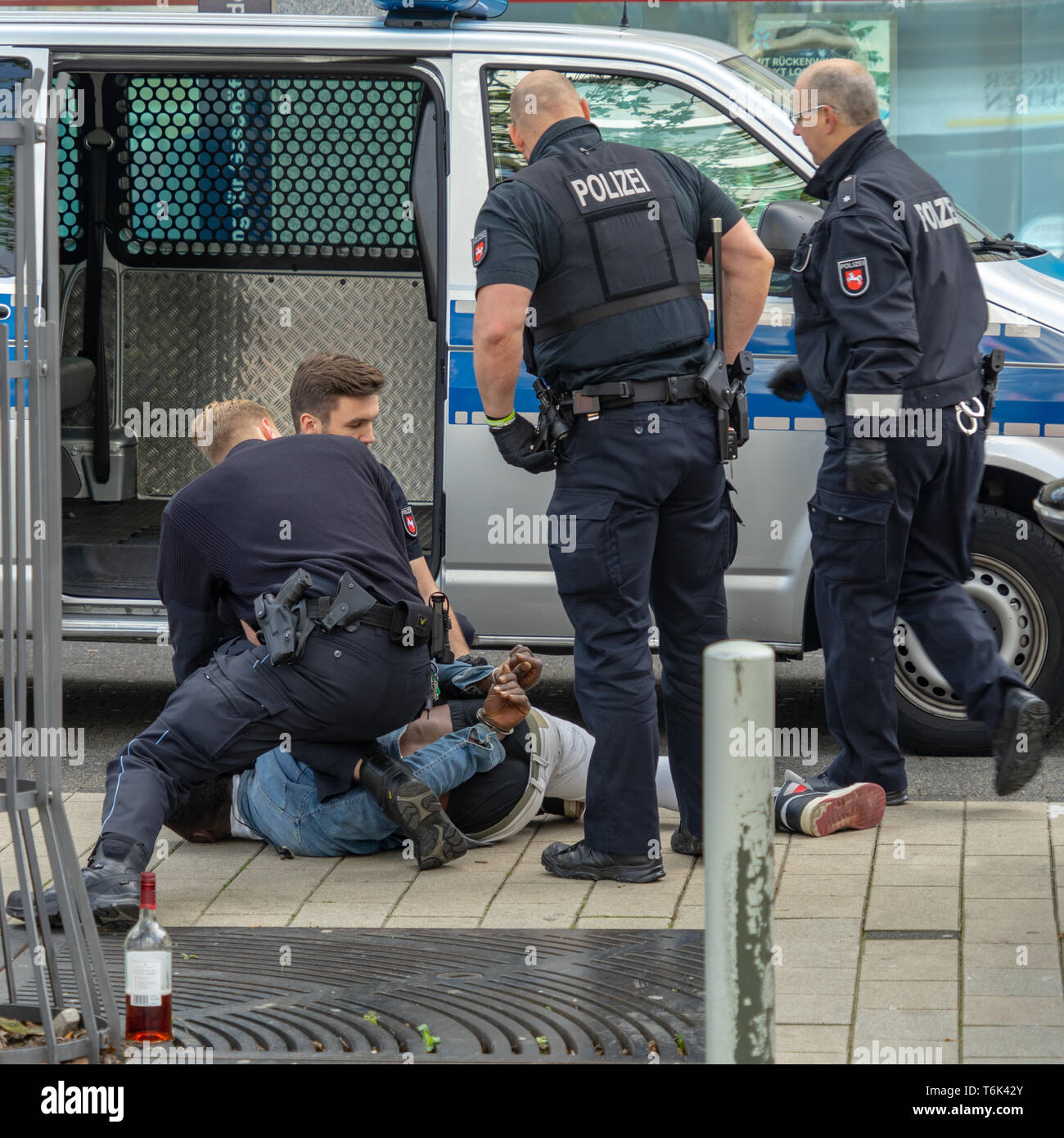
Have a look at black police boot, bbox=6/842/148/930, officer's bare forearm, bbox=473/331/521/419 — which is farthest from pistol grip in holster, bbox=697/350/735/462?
black police boot, bbox=6/842/148/930

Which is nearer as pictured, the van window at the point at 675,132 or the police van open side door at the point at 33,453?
the police van open side door at the point at 33,453

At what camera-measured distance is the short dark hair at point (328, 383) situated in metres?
5.11

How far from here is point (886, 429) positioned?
493 centimetres

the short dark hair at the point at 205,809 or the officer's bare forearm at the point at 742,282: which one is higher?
the officer's bare forearm at the point at 742,282

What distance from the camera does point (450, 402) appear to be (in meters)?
5.93

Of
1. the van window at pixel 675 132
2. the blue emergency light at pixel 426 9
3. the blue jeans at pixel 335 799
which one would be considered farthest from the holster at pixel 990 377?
the blue emergency light at pixel 426 9

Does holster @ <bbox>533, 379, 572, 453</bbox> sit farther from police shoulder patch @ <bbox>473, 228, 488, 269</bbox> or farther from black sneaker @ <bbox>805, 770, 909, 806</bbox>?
black sneaker @ <bbox>805, 770, 909, 806</bbox>

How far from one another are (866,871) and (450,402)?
2.21 metres

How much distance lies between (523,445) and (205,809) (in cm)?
139

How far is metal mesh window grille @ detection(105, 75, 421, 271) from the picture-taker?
7.72 metres

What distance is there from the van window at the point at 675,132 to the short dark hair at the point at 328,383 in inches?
45.3

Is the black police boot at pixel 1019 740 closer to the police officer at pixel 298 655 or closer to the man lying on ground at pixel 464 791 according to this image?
the man lying on ground at pixel 464 791

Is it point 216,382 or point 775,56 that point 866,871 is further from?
point 775,56

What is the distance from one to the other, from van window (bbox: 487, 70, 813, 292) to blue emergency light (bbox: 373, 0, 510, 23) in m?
0.28
